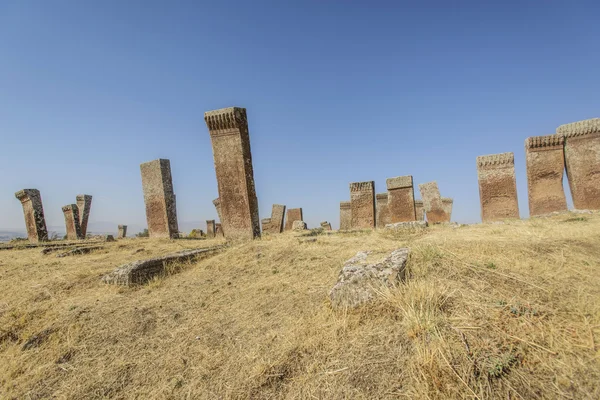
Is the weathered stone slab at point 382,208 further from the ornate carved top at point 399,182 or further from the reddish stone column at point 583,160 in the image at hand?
the reddish stone column at point 583,160

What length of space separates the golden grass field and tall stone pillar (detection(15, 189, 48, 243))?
11781 mm

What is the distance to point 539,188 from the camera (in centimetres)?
965

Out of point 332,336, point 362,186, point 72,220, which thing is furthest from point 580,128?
point 72,220

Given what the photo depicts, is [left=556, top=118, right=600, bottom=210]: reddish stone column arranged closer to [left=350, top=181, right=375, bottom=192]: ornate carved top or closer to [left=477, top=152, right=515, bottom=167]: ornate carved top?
[left=477, top=152, right=515, bottom=167]: ornate carved top

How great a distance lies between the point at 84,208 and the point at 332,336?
1703cm

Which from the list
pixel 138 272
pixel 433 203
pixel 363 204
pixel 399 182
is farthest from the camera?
pixel 433 203

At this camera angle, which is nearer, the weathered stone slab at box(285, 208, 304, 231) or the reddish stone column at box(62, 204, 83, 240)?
the reddish stone column at box(62, 204, 83, 240)

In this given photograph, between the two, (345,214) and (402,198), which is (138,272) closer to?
(402,198)

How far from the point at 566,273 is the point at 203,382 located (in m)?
3.14

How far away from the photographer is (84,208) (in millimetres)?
15703

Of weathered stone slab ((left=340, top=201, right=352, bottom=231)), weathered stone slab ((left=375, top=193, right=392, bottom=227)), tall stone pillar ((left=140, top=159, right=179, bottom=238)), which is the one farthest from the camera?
weathered stone slab ((left=340, top=201, right=352, bottom=231))

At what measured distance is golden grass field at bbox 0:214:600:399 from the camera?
179 cm

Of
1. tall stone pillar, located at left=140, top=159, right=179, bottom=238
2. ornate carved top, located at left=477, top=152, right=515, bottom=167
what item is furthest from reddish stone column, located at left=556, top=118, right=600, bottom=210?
tall stone pillar, located at left=140, top=159, right=179, bottom=238

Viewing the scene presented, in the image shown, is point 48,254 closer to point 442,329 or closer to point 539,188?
point 442,329
